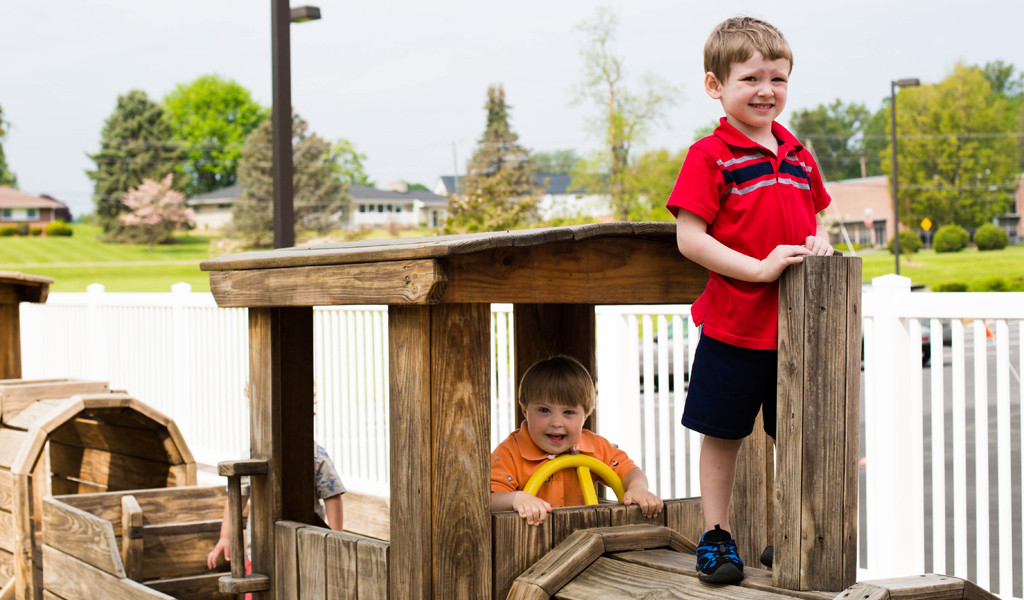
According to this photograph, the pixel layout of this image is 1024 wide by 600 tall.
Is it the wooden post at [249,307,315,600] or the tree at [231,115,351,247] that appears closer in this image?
the wooden post at [249,307,315,600]

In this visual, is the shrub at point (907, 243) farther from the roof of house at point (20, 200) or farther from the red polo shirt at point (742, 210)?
the roof of house at point (20, 200)

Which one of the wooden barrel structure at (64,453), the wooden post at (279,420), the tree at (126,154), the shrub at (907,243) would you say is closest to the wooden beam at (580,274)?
the wooden post at (279,420)

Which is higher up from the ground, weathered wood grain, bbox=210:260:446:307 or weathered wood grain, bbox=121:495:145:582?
weathered wood grain, bbox=210:260:446:307

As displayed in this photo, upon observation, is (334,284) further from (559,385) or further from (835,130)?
(835,130)

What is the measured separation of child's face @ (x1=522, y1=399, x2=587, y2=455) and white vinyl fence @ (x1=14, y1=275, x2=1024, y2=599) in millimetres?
1815

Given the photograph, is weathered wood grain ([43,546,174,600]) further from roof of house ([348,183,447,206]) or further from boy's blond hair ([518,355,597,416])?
roof of house ([348,183,447,206])

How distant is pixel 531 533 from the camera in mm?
2748

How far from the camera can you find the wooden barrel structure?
16.0 feet

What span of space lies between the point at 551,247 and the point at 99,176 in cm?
6913

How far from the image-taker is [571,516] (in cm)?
280

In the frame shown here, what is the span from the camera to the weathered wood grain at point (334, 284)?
2.52 meters

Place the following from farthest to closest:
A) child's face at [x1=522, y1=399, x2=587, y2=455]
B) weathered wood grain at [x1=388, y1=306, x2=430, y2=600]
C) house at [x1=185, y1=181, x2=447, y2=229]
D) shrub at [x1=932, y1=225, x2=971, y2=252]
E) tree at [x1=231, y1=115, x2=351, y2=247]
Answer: house at [x1=185, y1=181, x2=447, y2=229]
tree at [x1=231, y1=115, x2=351, y2=247]
shrub at [x1=932, y1=225, x2=971, y2=252]
child's face at [x1=522, y1=399, x2=587, y2=455]
weathered wood grain at [x1=388, y1=306, x2=430, y2=600]

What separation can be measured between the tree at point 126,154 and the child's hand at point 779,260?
217ft

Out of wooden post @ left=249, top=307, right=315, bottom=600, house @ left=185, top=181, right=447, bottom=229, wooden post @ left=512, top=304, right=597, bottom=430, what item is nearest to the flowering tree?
house @ left=185, top=181, right=447, bottom=229
